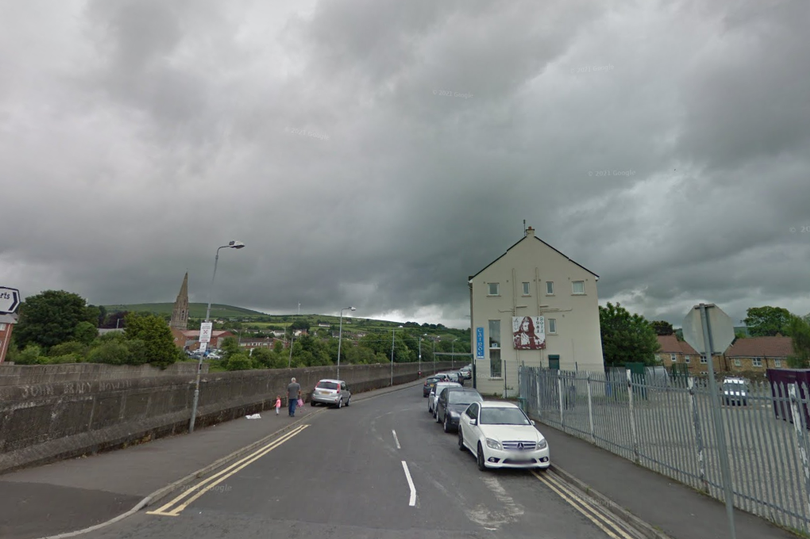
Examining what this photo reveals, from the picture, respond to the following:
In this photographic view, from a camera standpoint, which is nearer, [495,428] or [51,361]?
[495,428]

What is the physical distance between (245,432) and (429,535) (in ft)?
34.7

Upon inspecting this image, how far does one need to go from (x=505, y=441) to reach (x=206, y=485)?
6269mm

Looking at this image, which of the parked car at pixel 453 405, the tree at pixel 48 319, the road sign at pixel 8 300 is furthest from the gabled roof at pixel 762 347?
the tree at pixel 48 319

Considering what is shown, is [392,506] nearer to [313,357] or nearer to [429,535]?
[429,535]

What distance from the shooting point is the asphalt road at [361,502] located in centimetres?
582

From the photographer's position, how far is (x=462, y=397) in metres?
17.8

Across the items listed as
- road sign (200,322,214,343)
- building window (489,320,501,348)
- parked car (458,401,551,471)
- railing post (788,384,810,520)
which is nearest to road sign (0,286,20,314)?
road sign (200,322,214,343)

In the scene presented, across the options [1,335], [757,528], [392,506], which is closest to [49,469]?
[1,335]

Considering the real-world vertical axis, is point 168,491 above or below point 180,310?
below

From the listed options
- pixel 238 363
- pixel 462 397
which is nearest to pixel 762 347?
pixel 462 397

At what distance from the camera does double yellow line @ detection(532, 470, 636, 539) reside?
630 centimetres

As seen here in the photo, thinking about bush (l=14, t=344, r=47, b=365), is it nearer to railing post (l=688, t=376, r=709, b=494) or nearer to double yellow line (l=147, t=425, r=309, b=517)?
double yellow line (l=147, t=425, r=309, b=517)

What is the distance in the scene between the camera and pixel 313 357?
75.7 metres

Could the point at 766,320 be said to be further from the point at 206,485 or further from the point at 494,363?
the point at 206,485
